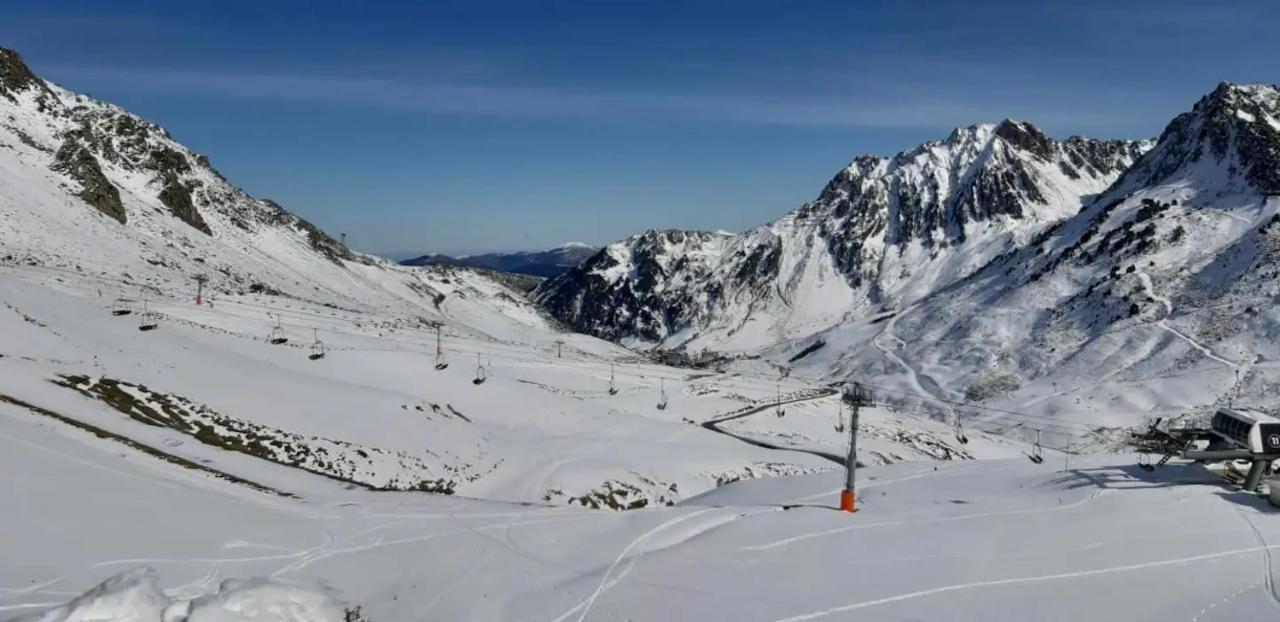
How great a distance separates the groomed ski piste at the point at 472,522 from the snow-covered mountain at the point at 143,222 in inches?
1458

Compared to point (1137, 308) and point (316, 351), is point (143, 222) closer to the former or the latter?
point (316, 351)

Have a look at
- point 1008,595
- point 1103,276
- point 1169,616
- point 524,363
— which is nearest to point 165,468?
point 1008,595

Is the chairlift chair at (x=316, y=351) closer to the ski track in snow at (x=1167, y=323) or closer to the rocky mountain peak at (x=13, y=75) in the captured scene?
the ski track in snow at (x=1167, y=323)

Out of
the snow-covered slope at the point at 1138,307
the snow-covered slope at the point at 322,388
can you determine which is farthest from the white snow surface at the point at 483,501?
the snow-covered slope at the point at 1138,307

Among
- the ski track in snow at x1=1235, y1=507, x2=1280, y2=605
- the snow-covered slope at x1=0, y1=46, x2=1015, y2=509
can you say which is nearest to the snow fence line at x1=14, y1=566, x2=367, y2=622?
the snow-covered slope at x1=0, y1=46, x2=1015, y2=509

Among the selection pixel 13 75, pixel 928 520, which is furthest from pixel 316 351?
pixel 13 75

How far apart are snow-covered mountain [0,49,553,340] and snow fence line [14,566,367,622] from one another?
6471 centimetres

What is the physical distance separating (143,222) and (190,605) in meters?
138

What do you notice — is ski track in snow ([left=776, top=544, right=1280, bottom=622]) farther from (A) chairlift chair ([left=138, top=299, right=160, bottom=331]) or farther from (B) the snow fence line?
(A) chairlift chair ([left=138, top=299, right=160, bottom=331])

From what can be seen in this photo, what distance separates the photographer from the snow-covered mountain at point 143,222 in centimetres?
9325

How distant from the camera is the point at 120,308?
5519cm

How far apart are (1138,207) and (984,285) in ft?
115

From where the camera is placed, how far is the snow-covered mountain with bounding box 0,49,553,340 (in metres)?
93.2

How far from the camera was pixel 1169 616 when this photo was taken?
49.6 feet
